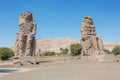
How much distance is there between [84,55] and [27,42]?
9860 millimetres

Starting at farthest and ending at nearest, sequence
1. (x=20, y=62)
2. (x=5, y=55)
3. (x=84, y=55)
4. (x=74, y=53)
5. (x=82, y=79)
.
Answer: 1. (x=74, y=53)
2. (x=5, y=55)
3. (x=84, y=55)
4. (x=20, y=62)
5. (x=82, y=79)

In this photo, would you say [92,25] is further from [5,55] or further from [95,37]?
[5,55]

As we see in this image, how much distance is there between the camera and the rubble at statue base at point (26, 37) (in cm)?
2945

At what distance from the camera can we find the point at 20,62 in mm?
27484

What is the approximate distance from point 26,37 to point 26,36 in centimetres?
12

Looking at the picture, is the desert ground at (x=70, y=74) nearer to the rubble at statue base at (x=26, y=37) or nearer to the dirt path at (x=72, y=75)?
the dirt path at (x=72, y=75)

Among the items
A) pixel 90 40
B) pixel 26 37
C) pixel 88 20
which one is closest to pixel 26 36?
pixel 26 37

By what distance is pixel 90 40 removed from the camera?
1439 inches

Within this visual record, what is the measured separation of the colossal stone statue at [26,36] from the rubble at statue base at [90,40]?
29.4ft

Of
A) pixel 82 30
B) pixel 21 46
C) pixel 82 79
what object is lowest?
pixel 82 79

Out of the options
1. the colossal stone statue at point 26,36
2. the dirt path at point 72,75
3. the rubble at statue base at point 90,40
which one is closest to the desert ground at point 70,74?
the dirt path at point 72,75

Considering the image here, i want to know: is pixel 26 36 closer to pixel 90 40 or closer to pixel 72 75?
pixel 90 40

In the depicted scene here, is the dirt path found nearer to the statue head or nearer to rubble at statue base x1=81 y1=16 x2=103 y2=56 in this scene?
rubble at statue base x1=81 y1=16 x2=103 y2=56

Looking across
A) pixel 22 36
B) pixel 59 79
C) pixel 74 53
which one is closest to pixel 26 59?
pixel 22 36
